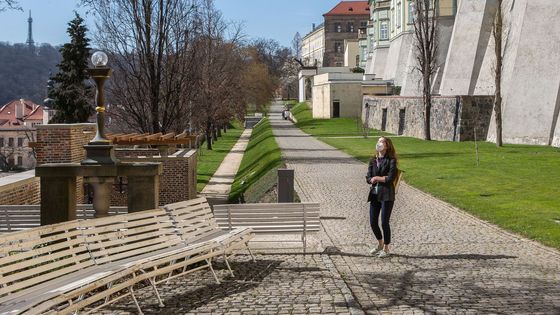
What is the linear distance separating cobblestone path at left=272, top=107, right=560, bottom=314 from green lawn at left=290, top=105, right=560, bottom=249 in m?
0.61

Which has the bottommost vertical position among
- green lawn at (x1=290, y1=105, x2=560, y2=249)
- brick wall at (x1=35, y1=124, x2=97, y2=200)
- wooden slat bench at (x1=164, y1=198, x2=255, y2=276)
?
green lawn at (x1=290, y1=105, x2=560, y2=249)

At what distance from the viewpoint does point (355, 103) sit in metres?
77.8

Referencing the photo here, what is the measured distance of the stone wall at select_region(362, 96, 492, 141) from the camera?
129ft

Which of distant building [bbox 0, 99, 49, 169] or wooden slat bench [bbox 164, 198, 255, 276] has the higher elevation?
wooden slat bench [bbox 164, 198, 255, 276]

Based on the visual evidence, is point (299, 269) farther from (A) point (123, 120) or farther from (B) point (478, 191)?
(A) point (123, 120)

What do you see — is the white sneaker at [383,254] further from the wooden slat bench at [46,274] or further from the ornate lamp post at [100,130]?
the wooden slat bench at [46,274]

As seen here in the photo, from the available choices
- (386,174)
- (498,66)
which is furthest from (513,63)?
(386,174)

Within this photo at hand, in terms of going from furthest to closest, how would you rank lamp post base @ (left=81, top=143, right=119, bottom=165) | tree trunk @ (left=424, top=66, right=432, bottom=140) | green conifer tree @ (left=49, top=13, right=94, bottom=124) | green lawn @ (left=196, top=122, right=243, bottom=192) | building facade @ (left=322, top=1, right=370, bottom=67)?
building facade @ (left=322, top=1, right=370, bottom=67), green conifer tree @ (left=49, top=13, right=94, bottom=124), tree trunk @ (left=424, top=66, right=432, bottom=140), green lawn @ (left=196, top=122, right=243, bottom=192), lamp post base @ (left=81, top=143, right=119, bottom=165)

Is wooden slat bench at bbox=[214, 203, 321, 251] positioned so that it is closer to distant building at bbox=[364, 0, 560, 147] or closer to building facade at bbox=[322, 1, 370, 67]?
distant building at bbox=[364, 0, 560, 147]

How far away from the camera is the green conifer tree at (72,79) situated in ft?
158

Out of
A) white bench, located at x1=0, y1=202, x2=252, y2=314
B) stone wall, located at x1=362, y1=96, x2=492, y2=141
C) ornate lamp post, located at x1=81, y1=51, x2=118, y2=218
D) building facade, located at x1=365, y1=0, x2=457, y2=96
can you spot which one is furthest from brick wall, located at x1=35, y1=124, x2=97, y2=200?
building facade, located at x1=365, y1=0, x2=457, y2=96

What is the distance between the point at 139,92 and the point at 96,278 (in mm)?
20061

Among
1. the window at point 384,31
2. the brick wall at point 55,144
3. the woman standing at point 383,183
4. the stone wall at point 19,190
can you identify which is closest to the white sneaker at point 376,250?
the woman standing at point 383,183

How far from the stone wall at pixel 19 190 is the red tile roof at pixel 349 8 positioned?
131 metres
